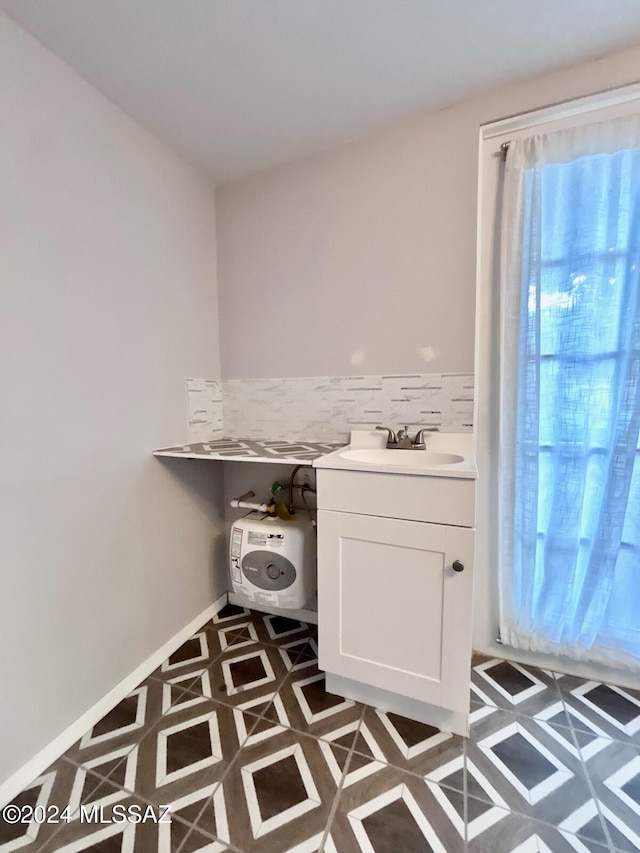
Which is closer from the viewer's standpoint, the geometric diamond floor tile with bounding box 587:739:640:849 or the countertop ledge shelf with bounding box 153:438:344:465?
the geometric diamond floor tile with bounding box 587:739:640:849

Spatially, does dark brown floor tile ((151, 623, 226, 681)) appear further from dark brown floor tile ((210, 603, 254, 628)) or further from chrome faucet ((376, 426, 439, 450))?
chrome faucet ((376, 426, 439, 450))

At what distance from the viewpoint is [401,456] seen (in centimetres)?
146

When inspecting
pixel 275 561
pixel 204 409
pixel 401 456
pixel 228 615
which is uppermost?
pixel 204 409

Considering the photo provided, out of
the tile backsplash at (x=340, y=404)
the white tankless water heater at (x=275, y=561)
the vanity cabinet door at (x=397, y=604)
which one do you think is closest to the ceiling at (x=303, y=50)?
the tile backsplash at (x=340, y=404)

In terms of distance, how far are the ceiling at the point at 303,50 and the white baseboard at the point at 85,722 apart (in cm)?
214

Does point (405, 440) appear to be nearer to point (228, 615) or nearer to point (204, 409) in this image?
point (204, 409)

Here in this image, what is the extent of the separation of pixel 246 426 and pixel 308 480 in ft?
1.47

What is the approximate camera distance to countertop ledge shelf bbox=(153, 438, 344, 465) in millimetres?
1359

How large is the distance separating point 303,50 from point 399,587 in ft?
5.76

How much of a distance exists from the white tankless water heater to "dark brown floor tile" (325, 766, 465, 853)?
2.14 feet

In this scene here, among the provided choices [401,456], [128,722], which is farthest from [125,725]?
[401,456]

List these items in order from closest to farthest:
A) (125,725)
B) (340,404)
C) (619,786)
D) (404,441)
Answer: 1. (619,786)
2. (125,725)
3. (404,441)
4. (340,404)

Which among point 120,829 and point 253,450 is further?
point 253,450

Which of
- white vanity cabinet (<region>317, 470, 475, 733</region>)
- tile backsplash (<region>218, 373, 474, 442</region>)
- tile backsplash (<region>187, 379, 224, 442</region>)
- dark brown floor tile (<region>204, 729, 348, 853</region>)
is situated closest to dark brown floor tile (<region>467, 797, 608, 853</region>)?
white vanity cabinet (<region>317, 470, 475, 733</region>)
